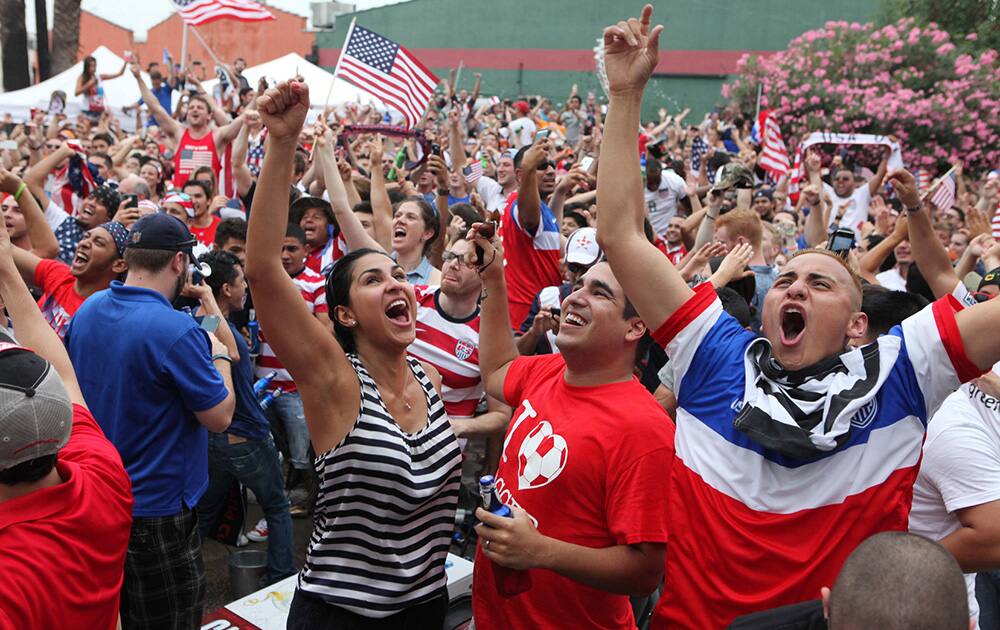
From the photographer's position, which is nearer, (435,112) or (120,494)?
(120,494)

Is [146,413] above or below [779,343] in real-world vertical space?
below

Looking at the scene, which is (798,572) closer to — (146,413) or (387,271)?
(387,271)

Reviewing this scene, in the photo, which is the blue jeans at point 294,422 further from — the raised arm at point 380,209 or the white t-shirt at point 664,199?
the white t-shirt at point 664,199

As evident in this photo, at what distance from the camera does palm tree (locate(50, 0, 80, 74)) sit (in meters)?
22.7

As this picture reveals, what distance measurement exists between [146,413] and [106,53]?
59.6 feet

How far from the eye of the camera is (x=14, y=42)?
2183 centimetres

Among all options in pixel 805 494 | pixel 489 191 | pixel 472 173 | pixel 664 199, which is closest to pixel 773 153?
pixel 664 199

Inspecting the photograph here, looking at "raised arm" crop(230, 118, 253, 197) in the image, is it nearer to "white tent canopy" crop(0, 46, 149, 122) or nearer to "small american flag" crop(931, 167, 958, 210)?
"small american flag" crop(931, 167, 958, 210)

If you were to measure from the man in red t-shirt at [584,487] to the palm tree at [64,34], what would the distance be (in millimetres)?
24247

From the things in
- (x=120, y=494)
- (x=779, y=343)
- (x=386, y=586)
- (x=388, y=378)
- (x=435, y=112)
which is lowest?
(x=386, y=586)

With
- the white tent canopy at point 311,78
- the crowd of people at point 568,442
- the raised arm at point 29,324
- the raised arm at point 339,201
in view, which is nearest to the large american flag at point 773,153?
the raised arm at point 339,201

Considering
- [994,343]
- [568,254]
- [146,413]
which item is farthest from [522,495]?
[568,254]

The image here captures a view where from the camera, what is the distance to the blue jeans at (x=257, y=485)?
4719mm

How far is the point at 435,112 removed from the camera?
20969 mm
